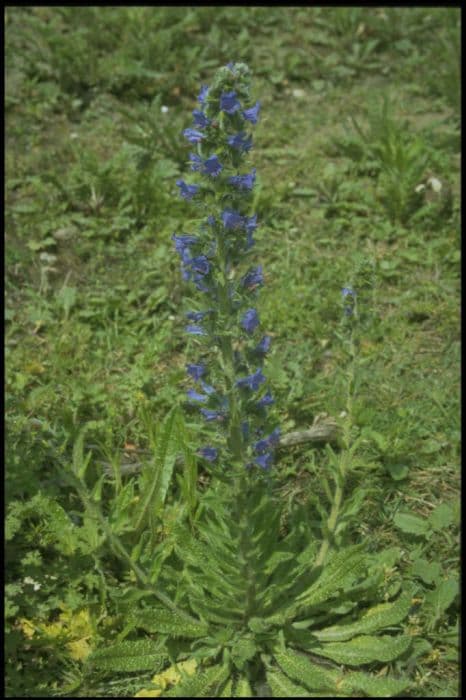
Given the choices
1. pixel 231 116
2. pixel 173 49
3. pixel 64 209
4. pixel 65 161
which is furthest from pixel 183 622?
pixel 173 49

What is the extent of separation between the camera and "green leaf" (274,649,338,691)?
304 cm

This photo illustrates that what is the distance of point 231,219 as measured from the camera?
249 centimetres

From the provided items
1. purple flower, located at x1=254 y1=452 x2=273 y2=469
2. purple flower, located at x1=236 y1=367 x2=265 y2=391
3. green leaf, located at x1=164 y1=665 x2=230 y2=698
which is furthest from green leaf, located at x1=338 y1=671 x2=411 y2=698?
purple flower, located at x1=236 y1=367 x2=265 y2=391

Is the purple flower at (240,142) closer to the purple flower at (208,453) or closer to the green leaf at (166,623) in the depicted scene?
the purple flower at (208,453)

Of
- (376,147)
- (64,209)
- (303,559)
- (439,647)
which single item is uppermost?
(376,147)

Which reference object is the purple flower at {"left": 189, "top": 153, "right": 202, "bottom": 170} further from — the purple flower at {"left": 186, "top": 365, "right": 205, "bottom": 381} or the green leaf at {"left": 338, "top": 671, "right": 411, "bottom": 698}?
the green leaf at {"left": 338, "top": 671, "right": 411, "bottom": 698}

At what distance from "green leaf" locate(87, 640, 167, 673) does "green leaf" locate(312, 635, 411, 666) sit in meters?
0.68

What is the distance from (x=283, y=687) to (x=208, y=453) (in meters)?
1.07

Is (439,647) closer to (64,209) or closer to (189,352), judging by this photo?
(189,352)

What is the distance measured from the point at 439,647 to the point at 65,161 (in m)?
4.63

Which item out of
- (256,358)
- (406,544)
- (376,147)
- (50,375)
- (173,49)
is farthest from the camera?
(173,49)

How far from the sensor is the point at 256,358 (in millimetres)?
2746

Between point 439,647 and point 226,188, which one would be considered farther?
point 439,647

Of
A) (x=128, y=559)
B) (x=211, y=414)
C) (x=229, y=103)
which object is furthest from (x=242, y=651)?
(x=229, y=103)
